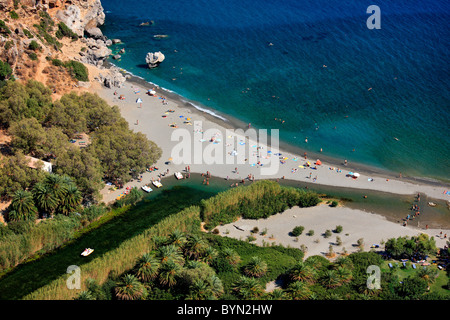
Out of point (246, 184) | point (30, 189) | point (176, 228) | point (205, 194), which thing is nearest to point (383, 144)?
point (246, 184)

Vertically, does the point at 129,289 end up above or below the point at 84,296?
above

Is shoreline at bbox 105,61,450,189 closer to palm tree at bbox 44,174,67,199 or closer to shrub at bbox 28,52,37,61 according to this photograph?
shrub at bbox 28,52,37,61

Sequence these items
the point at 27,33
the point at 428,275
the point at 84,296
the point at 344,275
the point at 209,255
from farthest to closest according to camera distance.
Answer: the point at 27,33, the point at 209,255, the point at 428,275, the point at 344,275, the point at 84,296

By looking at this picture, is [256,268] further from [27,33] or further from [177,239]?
[27,33]

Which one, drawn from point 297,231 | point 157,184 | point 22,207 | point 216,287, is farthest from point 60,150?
point 297,231

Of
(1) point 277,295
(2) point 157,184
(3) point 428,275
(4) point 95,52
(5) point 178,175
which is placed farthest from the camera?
(4) point 95,52

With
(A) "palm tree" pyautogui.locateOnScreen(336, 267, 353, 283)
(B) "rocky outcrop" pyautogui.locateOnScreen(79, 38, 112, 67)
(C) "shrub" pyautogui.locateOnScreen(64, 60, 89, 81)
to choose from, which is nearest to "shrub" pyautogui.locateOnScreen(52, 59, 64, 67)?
(C) "shrub" pyautogui.locateOnScreen(64, 60, 89, 81)

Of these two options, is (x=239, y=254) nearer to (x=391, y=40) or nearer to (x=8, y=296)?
(x=8, y=296)
